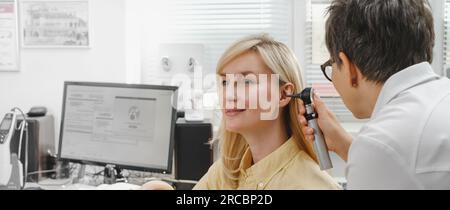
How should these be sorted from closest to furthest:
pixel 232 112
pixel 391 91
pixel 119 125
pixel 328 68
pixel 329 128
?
1. pixel 391 91
2. pixel 328 68
3. pixel 329 128
4. pixel 232 112
5. pixel 119 125

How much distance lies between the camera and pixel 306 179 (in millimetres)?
1183

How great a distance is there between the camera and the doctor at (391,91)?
734mm

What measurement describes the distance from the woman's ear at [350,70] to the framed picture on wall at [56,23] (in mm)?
1836

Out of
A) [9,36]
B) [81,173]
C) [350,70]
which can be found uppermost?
[9,36]

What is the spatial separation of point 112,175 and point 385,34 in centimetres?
150

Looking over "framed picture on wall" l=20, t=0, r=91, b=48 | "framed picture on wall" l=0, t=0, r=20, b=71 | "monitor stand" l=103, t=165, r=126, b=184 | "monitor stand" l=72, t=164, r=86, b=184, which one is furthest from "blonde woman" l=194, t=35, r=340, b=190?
"framed picture on wall" l=0, t=0, r=20, b=71

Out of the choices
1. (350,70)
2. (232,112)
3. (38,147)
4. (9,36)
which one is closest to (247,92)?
(232,112)

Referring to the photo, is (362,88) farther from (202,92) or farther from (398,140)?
(202,92)

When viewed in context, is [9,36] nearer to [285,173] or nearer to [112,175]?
[112,175]

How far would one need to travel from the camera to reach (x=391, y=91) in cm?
84

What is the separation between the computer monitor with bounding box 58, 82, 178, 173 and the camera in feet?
6.25

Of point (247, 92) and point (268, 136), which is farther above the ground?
point (247, 92)

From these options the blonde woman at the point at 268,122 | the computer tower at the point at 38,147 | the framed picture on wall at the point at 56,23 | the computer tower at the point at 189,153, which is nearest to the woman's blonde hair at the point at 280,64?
the blonde woman at the point at 268,122
